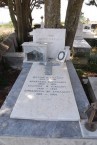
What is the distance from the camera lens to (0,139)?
8.28 ft

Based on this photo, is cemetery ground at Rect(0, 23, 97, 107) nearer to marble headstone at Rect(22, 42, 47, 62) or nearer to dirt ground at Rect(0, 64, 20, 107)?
dirt ground at Rect(0, 64, 20, 107)

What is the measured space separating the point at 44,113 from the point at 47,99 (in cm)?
35

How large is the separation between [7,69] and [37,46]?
2.17 m

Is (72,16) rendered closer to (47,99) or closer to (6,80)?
(6,80)

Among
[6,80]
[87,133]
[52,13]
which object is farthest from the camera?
[6,80]

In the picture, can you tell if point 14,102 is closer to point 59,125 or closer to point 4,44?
point 59,125

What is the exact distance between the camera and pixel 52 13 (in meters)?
6.06

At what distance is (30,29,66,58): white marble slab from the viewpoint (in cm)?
542

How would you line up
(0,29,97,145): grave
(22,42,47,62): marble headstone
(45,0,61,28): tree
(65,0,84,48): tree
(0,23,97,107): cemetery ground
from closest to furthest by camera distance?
(0,29,97,145): grave
(22,42,47,62): marble headstone
(0,23,97,107): cemetery ground
(45,0,61,28): tree
(65,0,84,48): tree

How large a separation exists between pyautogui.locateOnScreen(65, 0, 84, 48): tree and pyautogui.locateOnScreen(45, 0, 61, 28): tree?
1.20ft

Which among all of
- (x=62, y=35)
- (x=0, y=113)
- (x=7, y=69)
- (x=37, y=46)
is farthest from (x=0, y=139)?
(x=7, y=69)

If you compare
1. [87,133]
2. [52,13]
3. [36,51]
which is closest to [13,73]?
[36,51]

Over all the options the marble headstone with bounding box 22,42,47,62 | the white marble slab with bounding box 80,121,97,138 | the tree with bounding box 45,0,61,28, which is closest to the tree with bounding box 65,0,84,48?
the tree with bounding box 45,0,61,28

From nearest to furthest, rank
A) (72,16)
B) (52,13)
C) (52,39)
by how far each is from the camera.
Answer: (52,39) → (52,13) → (72,16)
